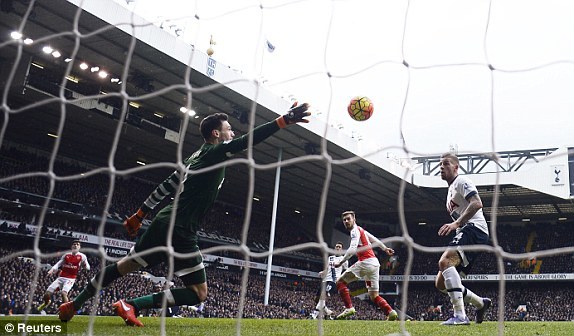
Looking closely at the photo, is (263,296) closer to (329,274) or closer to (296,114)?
(329,274)

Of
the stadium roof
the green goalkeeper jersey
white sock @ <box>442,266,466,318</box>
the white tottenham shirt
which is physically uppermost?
the stadium roof

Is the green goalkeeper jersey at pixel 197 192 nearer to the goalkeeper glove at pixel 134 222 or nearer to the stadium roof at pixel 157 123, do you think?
the goalkeeper glove at pixel 134 222

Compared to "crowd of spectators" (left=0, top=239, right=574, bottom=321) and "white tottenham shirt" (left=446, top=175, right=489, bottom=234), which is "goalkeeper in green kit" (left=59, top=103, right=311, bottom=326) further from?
"crowd of spectators" (left=0, top=239, right=574, bottom=321)

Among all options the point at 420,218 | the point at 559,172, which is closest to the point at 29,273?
the point at 559,172

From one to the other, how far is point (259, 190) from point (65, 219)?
1262 cm

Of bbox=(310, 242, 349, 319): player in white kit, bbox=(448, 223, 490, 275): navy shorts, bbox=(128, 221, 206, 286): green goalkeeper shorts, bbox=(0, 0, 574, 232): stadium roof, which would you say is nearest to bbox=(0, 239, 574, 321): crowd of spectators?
bbox=(0, 0, 574, 232): stadium roof

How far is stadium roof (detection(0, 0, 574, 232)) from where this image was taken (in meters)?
16.7

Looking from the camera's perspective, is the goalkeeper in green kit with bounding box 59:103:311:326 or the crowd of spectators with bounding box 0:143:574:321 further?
the crowd of spectators with bounding box 0:143:574:321

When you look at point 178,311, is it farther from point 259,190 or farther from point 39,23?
point 259,190

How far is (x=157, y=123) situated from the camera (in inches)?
882

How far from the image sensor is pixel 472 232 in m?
6.38

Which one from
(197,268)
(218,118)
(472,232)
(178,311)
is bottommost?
(178,311)

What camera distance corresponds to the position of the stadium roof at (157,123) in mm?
16734

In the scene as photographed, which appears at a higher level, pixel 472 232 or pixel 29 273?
pixel 472 232
